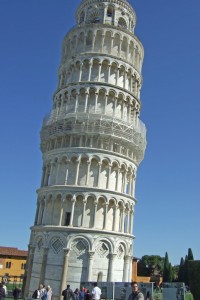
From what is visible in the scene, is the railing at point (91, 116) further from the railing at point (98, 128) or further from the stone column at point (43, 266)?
the stone column at point (43, 266)

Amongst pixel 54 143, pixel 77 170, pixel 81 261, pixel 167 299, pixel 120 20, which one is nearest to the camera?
pixel 167 299

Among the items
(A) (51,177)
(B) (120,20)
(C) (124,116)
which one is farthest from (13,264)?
(B) (120,20)

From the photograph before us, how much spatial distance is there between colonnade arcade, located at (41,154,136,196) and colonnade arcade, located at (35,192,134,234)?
3.79 ft

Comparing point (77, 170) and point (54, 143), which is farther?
point (54, 143)

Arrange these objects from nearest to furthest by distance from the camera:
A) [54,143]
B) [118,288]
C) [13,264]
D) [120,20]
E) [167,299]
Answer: [167,299] < [118,288] < [54,143] < [120,20] < [13,264]

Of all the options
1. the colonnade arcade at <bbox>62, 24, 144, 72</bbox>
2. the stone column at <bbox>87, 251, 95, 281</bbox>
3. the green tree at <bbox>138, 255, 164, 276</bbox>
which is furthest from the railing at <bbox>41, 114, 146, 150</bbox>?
the green tree at <bbox>138, 255, 164, 276</bbox>

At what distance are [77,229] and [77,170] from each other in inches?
203

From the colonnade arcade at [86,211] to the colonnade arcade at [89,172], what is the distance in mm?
1156

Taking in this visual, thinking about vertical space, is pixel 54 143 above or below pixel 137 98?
below

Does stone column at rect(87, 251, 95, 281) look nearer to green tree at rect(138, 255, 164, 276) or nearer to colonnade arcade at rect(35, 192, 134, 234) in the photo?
colonnade arcade at rect(35, 192, 134, 234)

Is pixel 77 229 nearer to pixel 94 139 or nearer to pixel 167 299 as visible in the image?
pixel 94 139

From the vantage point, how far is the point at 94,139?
31.9 m

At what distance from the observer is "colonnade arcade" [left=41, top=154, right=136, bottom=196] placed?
31.0 m

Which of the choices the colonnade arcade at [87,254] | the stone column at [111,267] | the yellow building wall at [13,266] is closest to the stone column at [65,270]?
the colonnade arcade at [87,254]
